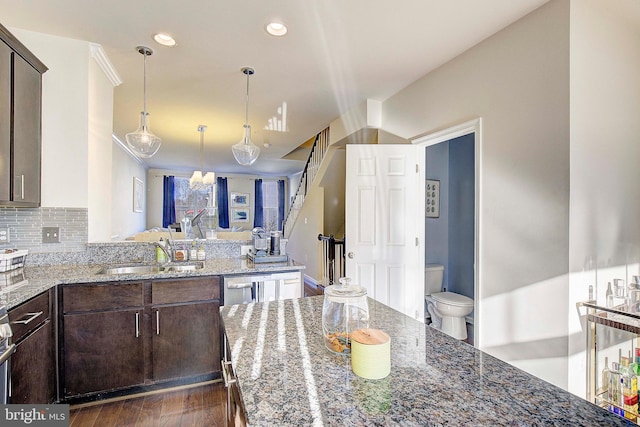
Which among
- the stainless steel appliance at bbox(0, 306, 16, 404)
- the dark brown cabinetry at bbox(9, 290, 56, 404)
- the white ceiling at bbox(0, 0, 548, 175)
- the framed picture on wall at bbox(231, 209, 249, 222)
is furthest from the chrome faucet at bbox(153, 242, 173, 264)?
the framed picture on wall at bbox(231, 209, 249, 222)

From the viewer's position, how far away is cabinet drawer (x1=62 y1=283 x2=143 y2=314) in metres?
2.10

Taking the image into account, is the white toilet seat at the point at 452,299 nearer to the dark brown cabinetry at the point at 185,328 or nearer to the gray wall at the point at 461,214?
the gray wall at the point at 461,214

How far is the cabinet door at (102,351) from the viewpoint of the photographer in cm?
211

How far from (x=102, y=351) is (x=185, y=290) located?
25.2 inches

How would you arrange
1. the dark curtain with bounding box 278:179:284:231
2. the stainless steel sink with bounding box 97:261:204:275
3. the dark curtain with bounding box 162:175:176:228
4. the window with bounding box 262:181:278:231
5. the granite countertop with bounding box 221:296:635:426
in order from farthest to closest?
the dark curtain with bounding box 278:179:284:231
the window with bounding box 262:181:278:231
the dark curtain with bounding box 162:175:176:228
the stainless steel sink with bounding box 97:261:204:275
the granite countertop with bounding box 221:296:635:426

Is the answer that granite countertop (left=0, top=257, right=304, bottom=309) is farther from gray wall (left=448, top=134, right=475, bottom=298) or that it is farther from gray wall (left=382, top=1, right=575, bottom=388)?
gray wall (left=448, top=134, right=475, bottom=298)

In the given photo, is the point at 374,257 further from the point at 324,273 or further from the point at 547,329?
the point at 324,273

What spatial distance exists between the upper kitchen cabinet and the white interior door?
260 centimetres

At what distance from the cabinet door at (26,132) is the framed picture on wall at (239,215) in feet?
25.5

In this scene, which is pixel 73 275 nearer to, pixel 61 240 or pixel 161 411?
pixel 61 240

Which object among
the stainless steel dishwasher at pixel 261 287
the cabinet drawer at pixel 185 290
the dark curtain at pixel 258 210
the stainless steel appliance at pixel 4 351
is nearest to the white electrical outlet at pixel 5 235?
the cabinet drawer at pixel 185 290

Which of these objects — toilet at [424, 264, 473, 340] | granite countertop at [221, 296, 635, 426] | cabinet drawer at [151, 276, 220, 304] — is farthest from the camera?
toilet at [424, 264, 473, 340]

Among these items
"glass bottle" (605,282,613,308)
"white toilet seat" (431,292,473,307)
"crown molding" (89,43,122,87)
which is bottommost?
"white toilet seat" (431,292,473,307)

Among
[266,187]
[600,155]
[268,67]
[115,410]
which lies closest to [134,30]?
[268,67]
